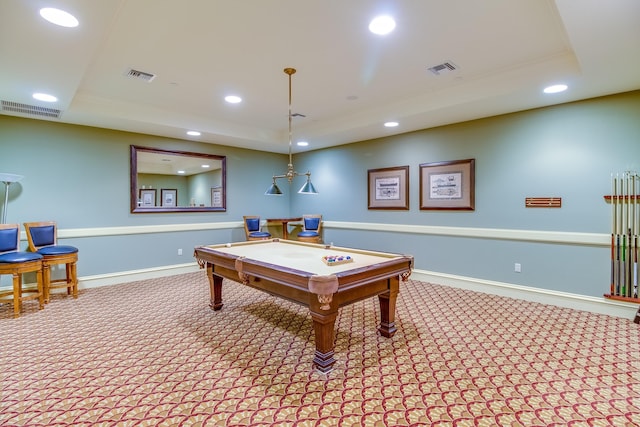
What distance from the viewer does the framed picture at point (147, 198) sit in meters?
5.33

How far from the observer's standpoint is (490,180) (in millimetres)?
4461

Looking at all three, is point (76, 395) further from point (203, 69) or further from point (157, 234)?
point (157, 234)

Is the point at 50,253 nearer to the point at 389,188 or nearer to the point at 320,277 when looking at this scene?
the point at 320,277

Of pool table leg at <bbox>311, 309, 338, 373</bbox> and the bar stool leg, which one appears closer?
pool table leg at <bbox>311, 309, 338, 373</bbox>

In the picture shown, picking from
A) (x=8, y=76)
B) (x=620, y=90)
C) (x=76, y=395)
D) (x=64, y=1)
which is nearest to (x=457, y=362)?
(x=76, y=395)

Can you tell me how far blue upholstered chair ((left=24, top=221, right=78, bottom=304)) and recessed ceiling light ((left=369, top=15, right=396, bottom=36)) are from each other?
4568 millimetres

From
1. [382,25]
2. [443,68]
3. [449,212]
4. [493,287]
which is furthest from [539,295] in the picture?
[382,25]

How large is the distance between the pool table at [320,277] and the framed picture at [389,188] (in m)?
2.32

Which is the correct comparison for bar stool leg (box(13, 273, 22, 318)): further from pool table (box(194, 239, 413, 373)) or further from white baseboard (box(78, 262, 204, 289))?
pool table (box(194, 239, 413, 373))

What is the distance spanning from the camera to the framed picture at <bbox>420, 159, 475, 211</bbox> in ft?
15.3

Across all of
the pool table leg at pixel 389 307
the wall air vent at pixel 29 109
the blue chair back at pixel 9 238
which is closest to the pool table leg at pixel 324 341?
the pool table leg at pixel 389 307

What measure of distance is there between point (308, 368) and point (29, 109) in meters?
4.71

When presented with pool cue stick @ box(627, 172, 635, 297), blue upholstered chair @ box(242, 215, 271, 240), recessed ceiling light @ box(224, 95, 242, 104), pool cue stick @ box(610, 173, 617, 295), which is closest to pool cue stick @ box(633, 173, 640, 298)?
pool cue stick @ box(627, 172, 635, 297)

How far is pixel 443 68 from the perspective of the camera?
3377 millimetres
